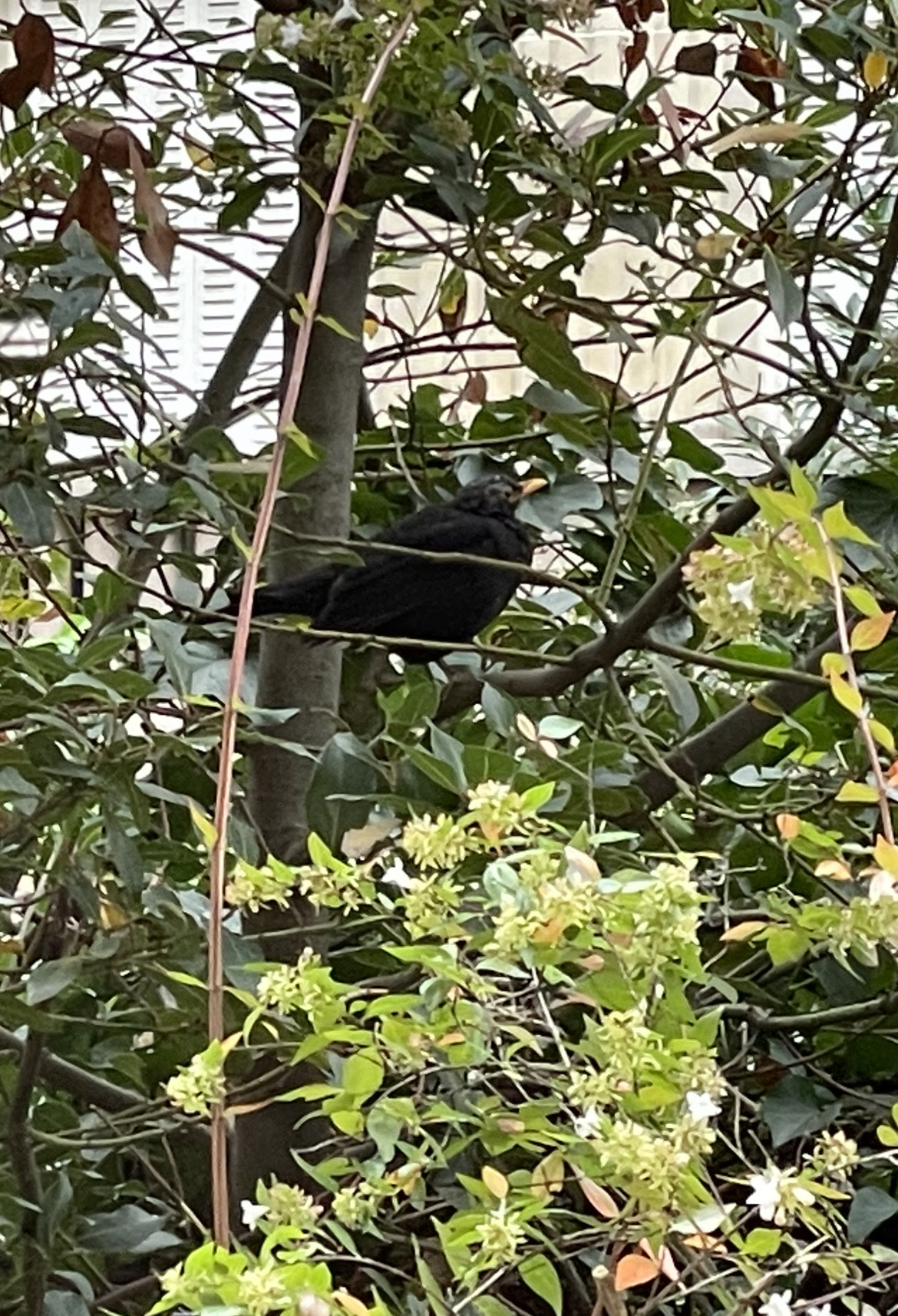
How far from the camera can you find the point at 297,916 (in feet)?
3.05

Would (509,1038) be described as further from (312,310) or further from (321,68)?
(321,68)

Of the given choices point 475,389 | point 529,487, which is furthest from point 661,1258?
point 475,389

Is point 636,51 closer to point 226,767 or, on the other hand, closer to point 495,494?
point 495,494

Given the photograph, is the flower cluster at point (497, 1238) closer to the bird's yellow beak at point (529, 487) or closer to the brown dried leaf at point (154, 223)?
the brown dried leaf at point (154, 223)

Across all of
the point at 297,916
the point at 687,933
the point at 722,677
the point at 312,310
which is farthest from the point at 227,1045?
the point at 722,677

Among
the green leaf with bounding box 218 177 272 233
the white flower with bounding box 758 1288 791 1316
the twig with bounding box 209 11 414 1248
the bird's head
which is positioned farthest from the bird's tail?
the white flower with bounding box 758 1288 791 1316

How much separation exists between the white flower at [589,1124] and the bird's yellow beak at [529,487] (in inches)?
26.1

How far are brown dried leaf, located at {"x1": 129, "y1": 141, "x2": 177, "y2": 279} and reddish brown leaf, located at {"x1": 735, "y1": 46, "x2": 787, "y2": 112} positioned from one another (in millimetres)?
332

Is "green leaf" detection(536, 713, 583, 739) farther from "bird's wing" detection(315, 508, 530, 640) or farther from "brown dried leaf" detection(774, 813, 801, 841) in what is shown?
"bird's wing" detection(315, 508, 530, 640)

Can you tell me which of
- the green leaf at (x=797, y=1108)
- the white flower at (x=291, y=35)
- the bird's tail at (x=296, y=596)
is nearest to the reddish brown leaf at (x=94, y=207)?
the white flower at (x=291, y=35)

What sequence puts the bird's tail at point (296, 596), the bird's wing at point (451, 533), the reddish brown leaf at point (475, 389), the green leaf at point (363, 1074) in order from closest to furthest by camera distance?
the green leaf at point (363, 1074) → the bird's tail at point (296, 596) → the bird's wing at point (451, 533) → the reddish brown leaf at point (475, 389)

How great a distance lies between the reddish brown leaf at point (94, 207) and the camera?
84 centimetres

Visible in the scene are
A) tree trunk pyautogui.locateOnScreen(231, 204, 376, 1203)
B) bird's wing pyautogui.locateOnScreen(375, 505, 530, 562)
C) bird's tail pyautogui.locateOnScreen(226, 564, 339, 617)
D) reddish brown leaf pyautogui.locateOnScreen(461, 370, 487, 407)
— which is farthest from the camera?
reddish brown leaf pyautogui.locateOnScreen(461, 370, 487, 407)

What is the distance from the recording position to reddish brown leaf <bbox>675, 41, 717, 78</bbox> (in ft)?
3.26
